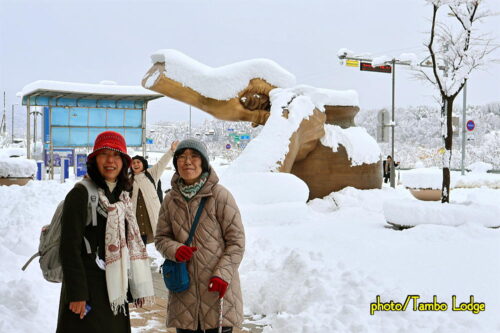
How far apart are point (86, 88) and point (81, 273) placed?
18439 mm

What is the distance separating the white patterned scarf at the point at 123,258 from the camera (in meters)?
2.87

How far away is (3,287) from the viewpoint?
4582 millimetres

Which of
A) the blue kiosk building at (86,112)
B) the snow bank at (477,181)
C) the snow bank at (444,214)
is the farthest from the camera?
the snow bank at (477,181)

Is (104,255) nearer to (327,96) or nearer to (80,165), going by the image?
(327,96)

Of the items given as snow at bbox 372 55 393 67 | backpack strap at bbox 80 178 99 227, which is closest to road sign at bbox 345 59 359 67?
snow at bbox 372 55 393 67

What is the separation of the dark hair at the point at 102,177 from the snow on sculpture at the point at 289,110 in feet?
25.9

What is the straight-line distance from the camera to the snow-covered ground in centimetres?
427

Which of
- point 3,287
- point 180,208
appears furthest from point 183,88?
point 180,208

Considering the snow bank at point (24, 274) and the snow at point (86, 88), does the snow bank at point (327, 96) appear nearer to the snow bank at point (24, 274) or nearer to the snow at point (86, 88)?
the snow bank at point (24, 274)

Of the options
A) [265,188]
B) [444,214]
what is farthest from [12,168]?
[444,214]

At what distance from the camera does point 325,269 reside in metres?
5.46

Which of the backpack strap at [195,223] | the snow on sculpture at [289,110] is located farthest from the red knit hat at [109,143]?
the snow on sculpture at [289,110]

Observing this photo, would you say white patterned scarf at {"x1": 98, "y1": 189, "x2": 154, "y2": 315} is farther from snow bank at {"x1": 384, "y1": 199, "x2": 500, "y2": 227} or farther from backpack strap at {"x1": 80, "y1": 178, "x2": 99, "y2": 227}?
snow bank at {"x1": 384, "y1": 199, "x2": 500, "y2": 227}

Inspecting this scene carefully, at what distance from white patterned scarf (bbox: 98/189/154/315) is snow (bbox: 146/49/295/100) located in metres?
8.90
